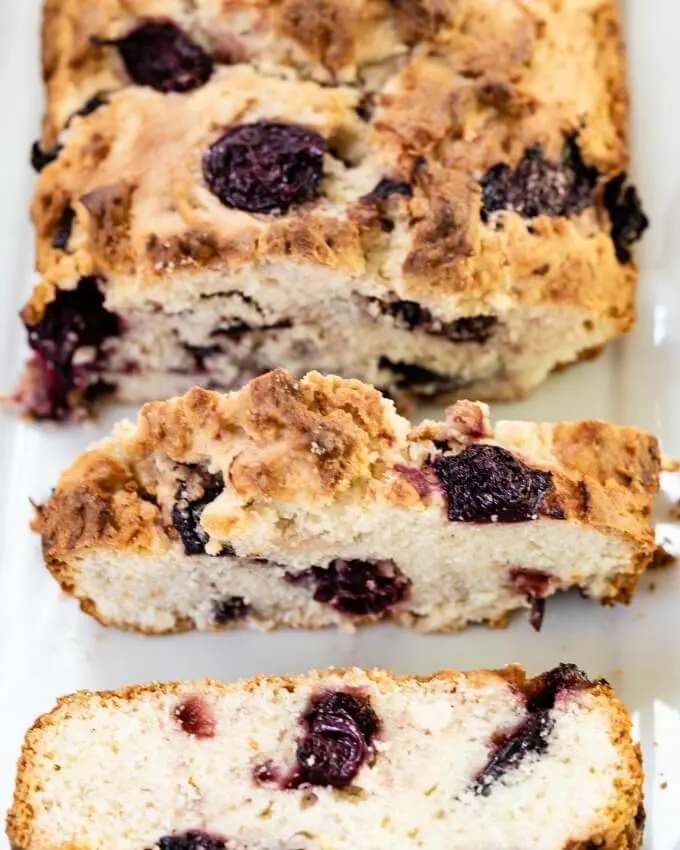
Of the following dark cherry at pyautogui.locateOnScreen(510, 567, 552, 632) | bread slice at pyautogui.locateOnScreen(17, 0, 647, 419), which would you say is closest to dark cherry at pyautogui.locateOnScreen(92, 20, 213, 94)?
bread slice at pyautogui.locateOnScreen(17, 0, 647, 419)

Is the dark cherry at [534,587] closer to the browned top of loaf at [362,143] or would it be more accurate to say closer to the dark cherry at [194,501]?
the browned top of loaf at [362,143]

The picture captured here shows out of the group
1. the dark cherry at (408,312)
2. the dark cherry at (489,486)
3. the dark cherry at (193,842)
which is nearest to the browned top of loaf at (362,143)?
the dark cherry at (408,312)

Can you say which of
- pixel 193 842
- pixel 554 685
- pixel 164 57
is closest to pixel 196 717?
pixel 193 842

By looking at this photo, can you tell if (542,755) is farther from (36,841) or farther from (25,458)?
(25,458)

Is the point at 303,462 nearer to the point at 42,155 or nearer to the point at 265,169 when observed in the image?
the point at 265,169

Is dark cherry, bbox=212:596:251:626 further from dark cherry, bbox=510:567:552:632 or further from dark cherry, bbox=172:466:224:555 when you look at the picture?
dark cherry, bbox=510:567:552:632
